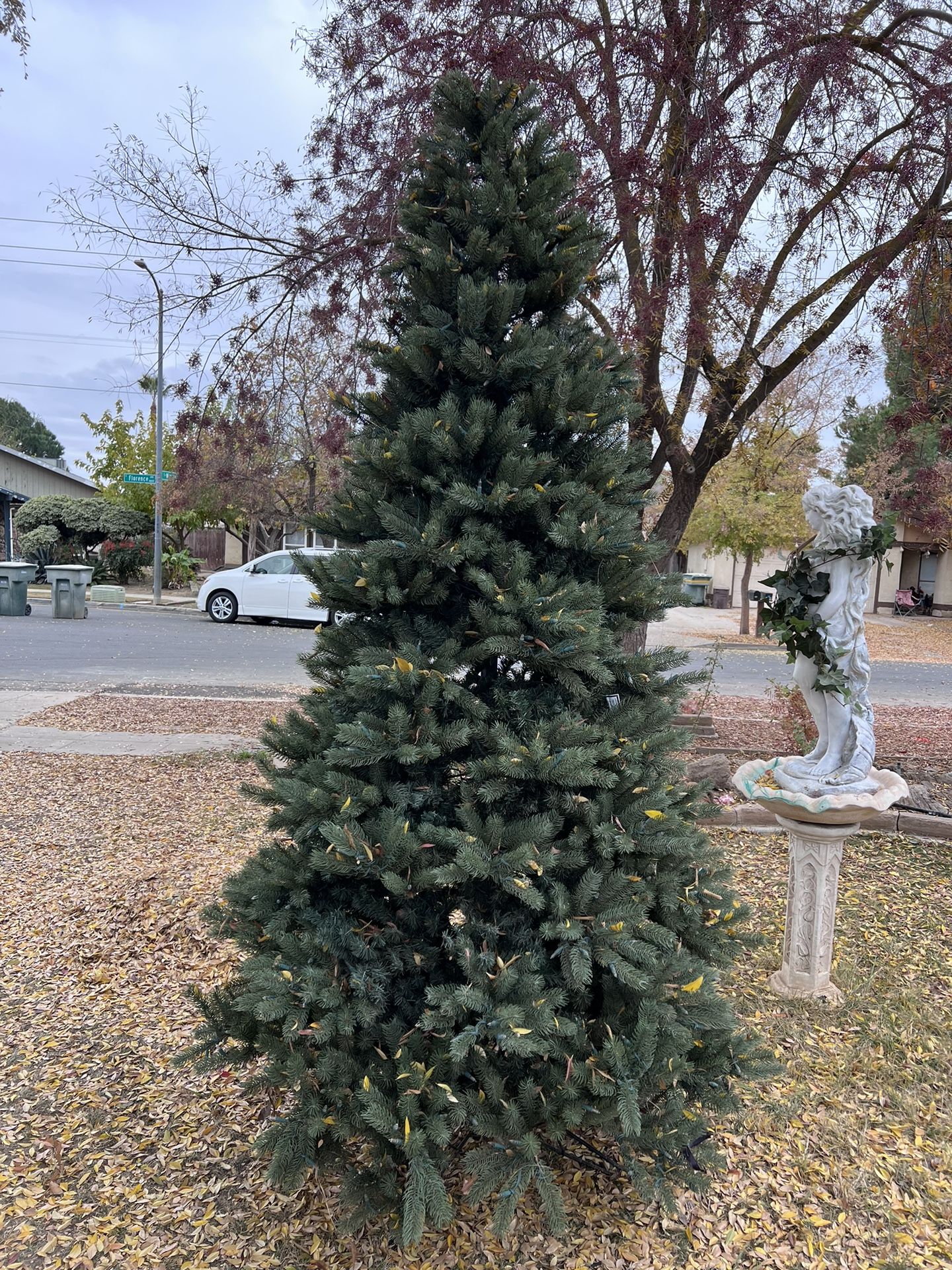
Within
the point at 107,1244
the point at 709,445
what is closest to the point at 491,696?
the point at 107,1244

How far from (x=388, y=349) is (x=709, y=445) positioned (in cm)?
473

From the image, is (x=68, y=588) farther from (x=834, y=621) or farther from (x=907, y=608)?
(x=907, y=608)

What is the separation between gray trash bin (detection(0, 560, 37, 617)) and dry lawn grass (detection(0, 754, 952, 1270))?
15.4m

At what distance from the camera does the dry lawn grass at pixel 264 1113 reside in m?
2.26

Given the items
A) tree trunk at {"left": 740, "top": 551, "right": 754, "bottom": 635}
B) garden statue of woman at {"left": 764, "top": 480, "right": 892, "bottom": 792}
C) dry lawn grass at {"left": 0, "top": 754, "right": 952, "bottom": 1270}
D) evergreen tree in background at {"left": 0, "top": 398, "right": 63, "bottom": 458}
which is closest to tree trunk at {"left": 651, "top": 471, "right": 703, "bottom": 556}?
garden statue of woman at {"left": 764, "top": 480, "right": 892, "bottom": 792}

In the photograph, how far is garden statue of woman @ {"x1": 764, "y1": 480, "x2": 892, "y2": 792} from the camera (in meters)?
3.71

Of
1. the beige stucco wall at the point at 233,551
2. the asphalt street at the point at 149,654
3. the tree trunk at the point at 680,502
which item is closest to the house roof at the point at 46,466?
the beige stucco wall at the point at 233,551

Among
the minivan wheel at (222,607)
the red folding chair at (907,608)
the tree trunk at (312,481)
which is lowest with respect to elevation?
the minivan wheel at (222,607)

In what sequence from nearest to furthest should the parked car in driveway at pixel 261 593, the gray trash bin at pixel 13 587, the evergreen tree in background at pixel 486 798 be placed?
the evergreen tree in background at pixel 486 798, the parked car in driveway at pixel 261 593, the gray trash bin at pixel 13 587

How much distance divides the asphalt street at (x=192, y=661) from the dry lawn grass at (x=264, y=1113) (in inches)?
197

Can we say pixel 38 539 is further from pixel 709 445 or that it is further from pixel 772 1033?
pixel 772 1033

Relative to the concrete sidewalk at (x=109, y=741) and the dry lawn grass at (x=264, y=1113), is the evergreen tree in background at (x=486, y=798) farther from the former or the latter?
the concrete sidewalk at (x=109, y=741)

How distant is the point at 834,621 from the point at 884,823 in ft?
8.87

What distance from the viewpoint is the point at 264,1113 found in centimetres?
277
